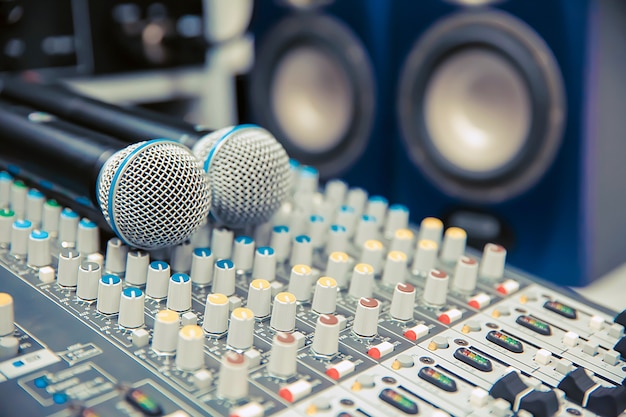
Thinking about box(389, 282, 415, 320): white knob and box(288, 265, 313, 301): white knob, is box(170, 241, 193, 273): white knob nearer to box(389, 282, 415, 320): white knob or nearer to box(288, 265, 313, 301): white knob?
box(288, 265, 313, 301): white knob

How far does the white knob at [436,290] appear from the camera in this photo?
75cm

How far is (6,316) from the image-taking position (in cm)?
61

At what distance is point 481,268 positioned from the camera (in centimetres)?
83

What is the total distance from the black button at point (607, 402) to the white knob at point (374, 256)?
284 millimetres

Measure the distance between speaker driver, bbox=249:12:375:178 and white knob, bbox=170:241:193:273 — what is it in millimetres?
575

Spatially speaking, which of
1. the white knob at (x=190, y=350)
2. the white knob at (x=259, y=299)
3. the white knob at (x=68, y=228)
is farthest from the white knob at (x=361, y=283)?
the white knob at (x=68, y=228)

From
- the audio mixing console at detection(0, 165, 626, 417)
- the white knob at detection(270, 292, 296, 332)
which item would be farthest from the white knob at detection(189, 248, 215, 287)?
the white knob at detection(270, 292, 296, 332)

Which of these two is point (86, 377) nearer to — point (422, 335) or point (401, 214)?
point (422, 335)

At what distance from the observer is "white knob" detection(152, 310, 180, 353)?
611mm

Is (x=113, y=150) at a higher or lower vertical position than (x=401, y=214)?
higher

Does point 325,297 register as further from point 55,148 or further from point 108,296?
point 55,148

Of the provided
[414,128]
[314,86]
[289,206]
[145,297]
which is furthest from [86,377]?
[314,86]

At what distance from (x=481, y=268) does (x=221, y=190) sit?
323mm

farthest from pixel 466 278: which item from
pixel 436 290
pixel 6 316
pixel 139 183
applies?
pixel 6 316
